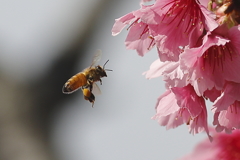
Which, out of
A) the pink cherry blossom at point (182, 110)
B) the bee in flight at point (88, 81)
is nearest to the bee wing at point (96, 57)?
the bee in flight at point (88, 81)

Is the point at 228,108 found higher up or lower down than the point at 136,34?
lower down

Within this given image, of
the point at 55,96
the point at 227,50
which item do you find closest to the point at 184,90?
the point at 227,50

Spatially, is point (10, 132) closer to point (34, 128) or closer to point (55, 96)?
point (34, 128)

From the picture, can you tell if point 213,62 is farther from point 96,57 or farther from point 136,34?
point 96,57

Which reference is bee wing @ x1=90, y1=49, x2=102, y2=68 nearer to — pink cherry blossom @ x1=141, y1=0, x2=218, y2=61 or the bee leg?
the bee leg

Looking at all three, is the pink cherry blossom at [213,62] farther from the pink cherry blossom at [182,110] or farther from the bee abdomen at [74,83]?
the bee abdomen at [74,83]

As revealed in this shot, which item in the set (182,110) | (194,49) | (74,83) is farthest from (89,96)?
(194,49)
